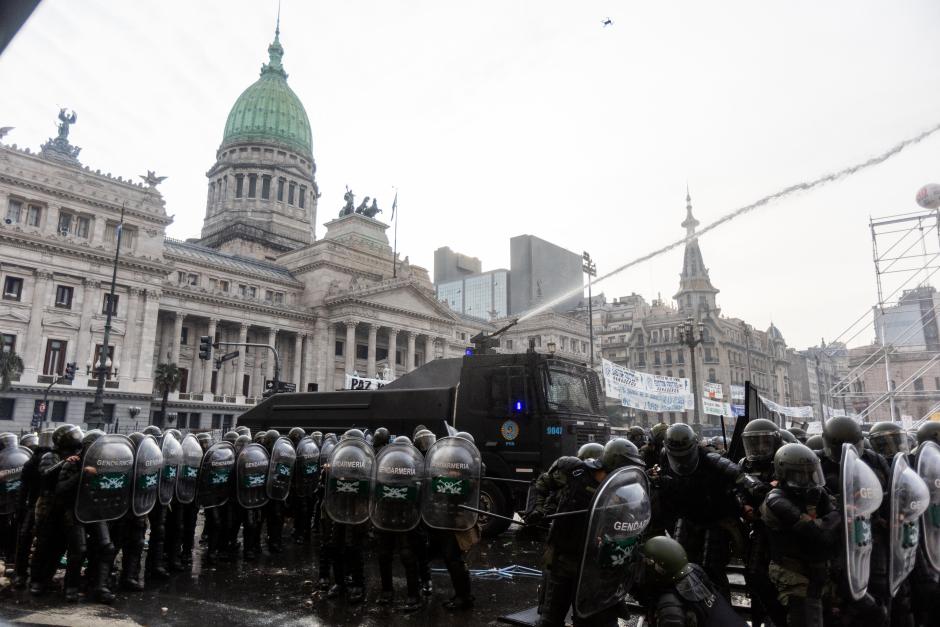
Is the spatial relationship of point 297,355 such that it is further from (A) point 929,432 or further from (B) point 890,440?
(B) point 890,440

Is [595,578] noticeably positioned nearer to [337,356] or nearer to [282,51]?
[337,356]

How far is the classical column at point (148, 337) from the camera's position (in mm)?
43438

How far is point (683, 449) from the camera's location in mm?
6102

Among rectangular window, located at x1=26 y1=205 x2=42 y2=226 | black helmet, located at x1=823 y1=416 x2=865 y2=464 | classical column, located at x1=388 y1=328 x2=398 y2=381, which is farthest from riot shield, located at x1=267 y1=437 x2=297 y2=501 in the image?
classical column, located at x1=388 y1=328 x2=398 y2=381

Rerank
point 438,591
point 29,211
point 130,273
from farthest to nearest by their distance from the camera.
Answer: point 130,273 → point 29,211 → point 438,591

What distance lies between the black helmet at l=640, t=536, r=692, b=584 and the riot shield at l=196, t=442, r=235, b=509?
7367 millimetres

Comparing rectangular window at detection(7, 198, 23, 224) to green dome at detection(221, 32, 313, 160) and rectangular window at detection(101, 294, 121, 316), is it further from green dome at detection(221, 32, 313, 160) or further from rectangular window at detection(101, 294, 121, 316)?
green dome at detection(221, 32, 313, 160)

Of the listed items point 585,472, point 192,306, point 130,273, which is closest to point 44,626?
point 585,472

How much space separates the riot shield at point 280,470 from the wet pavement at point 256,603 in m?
1.17

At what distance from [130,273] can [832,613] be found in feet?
159

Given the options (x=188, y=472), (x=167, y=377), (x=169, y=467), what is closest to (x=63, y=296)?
(x=167, y=377)

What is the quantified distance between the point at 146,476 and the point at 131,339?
134 feet

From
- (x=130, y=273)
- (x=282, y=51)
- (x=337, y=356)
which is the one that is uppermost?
(x=282, y=51)

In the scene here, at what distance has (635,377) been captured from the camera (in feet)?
93.7
